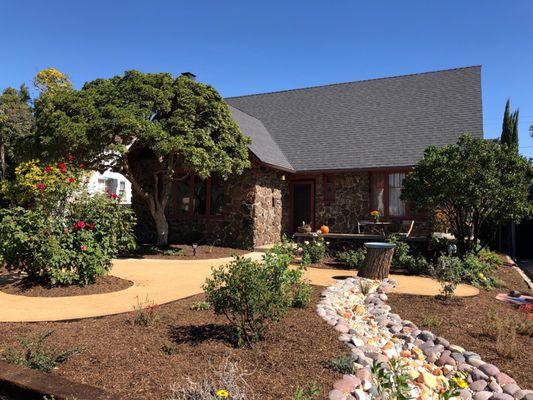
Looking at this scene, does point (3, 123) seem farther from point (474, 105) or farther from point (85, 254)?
point (474, 105)

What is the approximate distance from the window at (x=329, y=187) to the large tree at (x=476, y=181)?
5826 millimetres

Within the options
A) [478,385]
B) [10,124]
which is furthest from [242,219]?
[10,124]

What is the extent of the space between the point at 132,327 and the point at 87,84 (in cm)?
964

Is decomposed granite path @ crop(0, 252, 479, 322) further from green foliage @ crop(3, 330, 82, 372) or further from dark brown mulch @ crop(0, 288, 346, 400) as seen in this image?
green foliage @ crop(3, 330, 82, 372)

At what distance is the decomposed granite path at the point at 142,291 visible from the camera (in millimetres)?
5859

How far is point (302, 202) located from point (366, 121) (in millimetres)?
4468

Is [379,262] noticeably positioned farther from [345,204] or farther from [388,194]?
[345,204]

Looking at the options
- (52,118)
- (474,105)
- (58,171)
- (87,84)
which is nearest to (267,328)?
(58,171)

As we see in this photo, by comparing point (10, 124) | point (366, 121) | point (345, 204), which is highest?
point (10, 124)

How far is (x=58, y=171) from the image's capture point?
8547 mm

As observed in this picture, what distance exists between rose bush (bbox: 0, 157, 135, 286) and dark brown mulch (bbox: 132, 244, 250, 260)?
4451mm

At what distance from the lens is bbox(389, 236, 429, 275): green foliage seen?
10.2 m

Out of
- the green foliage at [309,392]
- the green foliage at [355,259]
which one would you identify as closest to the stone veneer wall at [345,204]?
the green foliage at [355,259]

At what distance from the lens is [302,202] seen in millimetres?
16984
